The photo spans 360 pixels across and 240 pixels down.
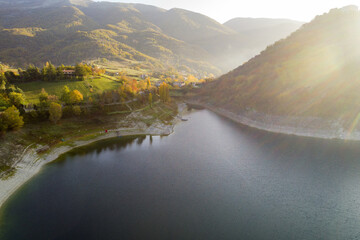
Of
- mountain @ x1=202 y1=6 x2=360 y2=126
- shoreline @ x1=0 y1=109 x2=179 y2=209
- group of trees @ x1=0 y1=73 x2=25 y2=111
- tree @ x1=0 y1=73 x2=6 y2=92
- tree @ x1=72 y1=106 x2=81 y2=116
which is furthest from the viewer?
mountain @ x1=202 y1=6 x2=360 y2=126

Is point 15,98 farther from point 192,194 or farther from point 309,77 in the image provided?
point 309,77

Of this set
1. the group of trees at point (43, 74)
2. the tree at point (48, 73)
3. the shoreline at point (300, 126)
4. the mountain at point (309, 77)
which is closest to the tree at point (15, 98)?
the group of trees at point (43, 74)

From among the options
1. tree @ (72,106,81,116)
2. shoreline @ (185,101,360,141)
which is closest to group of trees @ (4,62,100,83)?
tree @ (72,106,81,116)

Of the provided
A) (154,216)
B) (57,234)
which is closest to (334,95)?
(154,216)

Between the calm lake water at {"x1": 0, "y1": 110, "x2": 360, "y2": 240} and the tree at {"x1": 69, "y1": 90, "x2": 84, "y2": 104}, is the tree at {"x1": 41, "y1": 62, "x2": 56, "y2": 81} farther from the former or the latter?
the calm lake water at {"x1": 0, "y1": 110, "x2": 360, "y2": 240}

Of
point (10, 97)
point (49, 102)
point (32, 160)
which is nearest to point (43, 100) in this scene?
point (49, 102)

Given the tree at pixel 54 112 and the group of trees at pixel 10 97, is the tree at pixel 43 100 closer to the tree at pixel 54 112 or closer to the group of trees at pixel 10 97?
the tree at pixel 54 112

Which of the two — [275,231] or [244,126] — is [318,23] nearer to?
[244,126]

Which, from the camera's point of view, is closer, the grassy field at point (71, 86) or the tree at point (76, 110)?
the tree at point (76, 110)
